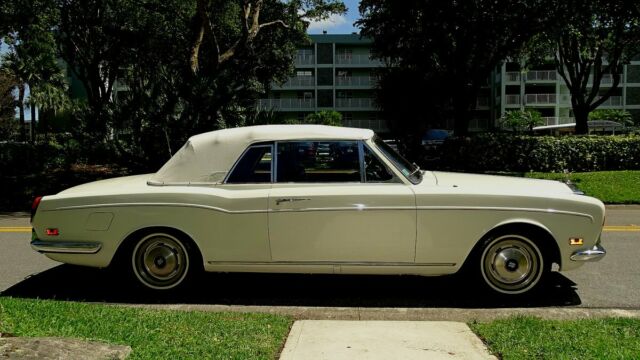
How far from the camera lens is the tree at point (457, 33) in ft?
62.1

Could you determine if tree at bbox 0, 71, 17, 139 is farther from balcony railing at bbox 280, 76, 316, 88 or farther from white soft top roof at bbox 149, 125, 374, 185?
white soft top roof at bbox 149, 125, 374, 185

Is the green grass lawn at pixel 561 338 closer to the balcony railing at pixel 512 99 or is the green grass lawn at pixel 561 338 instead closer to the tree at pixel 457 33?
the tree at pixel 457 33

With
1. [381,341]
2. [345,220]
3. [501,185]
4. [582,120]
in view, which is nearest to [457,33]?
[582,120]

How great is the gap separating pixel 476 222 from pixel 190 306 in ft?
9.28

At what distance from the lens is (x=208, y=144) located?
18.9 ft

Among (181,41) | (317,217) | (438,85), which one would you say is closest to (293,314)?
(317,217)

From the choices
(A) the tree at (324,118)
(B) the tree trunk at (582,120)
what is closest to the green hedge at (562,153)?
(B) the tree trunk at (582,120)

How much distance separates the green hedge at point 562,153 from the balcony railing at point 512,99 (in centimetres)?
4078

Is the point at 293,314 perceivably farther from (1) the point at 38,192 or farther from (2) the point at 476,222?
(1) the point at 38,192

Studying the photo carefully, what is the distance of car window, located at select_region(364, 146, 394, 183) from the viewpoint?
544 cm

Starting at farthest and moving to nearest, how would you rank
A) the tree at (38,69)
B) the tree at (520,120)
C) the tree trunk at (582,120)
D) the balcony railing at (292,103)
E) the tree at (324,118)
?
the balcony railing at (292,103) < the tree at (520,120) < the tree at (324,118) < the tree trunk at (582,120) < the tree at (38,69)

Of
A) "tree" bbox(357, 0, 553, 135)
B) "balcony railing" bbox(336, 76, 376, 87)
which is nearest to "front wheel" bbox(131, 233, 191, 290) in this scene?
"tree" bbox(357, 0, 553, 135)

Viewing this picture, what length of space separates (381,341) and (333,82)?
58.2 metres

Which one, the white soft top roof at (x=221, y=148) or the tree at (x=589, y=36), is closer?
the white soft top roof at (x=221, y=148)
